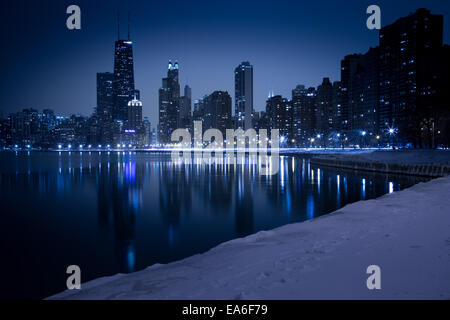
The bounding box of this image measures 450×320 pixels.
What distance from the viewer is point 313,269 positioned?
24.6 ft

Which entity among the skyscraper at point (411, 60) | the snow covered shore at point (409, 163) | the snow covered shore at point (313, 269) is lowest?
the snow covered shore at point (313, 269)

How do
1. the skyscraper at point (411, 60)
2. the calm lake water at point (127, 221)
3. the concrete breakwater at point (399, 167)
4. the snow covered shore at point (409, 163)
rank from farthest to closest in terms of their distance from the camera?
1. the skyscraper at point (411, 60)
2. the snow covered shore at point (409, 163)
3. the concrete breakwater at point (399, 167)
4. the calm lake water at point (127, 221)

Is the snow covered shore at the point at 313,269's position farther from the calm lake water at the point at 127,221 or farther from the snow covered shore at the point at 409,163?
the snow covered shore at the point at 409,163

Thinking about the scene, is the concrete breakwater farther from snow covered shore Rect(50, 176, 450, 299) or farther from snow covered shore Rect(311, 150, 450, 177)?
snow covered shore Rect(50, 176, 450, 299)

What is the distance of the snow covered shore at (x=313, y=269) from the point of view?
20.9 feet

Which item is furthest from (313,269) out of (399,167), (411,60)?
(411,60)

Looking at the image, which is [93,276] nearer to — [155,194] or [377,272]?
[377,272]

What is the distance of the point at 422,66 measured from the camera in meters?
180

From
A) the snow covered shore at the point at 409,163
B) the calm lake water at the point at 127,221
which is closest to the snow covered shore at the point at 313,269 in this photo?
the calm lake water at the point at 127,221

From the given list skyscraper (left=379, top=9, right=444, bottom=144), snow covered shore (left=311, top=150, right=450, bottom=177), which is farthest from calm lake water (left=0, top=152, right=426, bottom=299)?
skyscraper (left=379, top=9, right=444, bottom=144)

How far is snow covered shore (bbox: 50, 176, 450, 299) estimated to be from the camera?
20.9 feet

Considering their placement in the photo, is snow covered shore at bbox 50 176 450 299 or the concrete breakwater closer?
snow covered shore at bbox 50 176 450 299

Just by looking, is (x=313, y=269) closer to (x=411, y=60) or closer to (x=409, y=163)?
(x=409, y=163)

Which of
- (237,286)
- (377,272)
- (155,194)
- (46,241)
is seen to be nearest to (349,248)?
(377,272)
